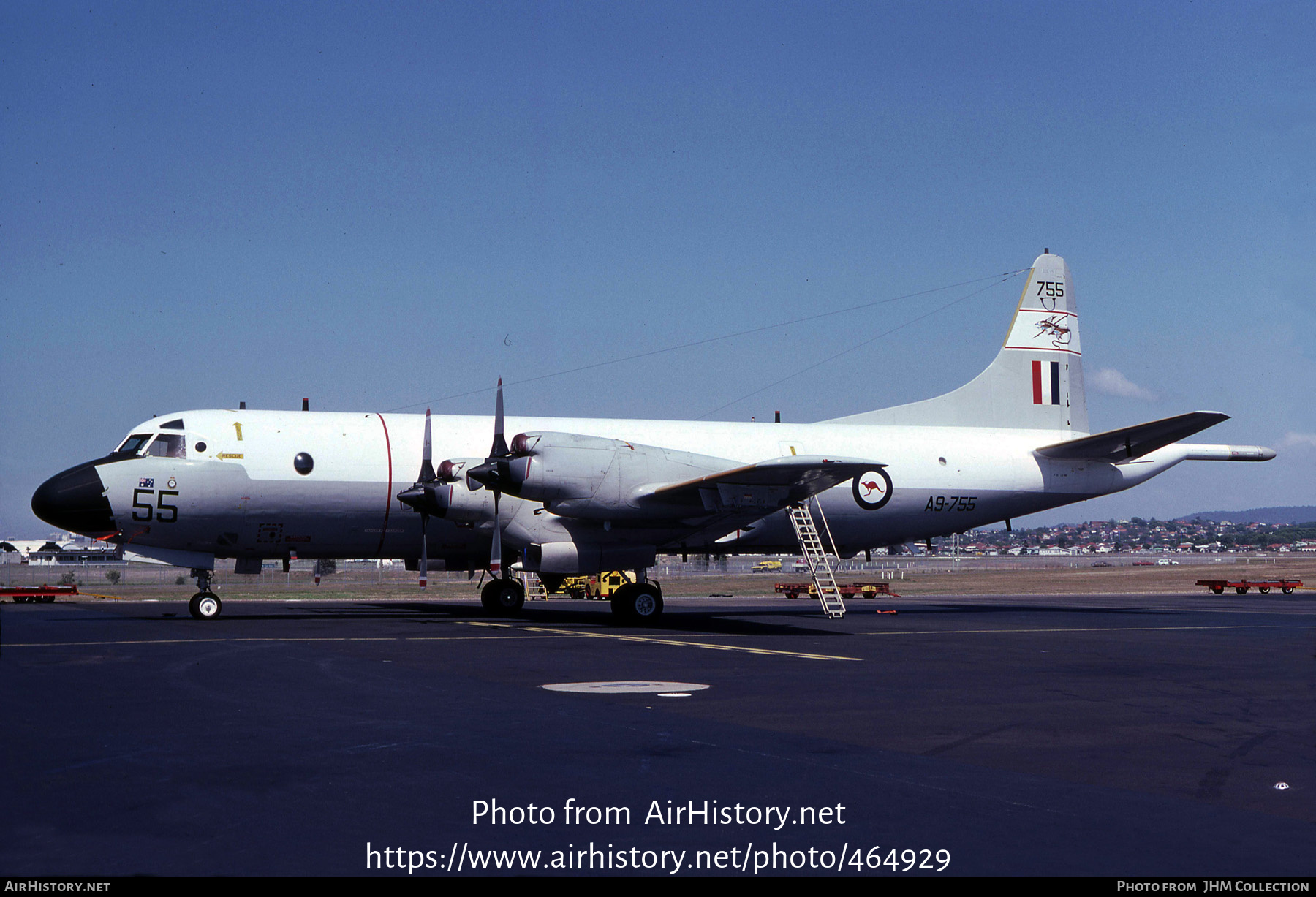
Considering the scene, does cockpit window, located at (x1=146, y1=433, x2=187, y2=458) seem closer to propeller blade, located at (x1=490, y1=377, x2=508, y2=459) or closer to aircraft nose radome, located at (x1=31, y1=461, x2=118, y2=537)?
aircraft nose radome, located at (x1=31, y1=461, x2=118, y2=537)

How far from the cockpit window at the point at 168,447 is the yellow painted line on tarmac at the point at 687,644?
922 centimetres

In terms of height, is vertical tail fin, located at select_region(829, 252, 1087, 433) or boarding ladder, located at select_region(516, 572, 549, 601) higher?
vertical tail fin, located at select_region(829, 252, 1087, 433)

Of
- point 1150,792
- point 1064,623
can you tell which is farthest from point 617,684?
point 1064,623

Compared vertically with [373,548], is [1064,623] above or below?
below

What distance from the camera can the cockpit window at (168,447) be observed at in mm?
24594

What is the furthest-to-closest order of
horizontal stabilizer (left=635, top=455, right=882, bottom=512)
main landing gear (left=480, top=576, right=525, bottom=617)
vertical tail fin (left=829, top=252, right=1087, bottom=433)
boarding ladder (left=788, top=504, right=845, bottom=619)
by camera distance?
1. vertical tail fin (left=829, top=252, right=1087, bottom=433)
2. main landing gear (left=480, top=576, right=525, bottom=617)
3. boarding ladder (left=788, top=504, right=845, bottom=619)
4. horizontal stabilizer (left=635, top=455, right=882, bottom=512)

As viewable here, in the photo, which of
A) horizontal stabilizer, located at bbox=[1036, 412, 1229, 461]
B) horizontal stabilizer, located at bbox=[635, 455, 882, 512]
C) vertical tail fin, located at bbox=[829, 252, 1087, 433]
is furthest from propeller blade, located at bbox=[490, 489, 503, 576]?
horizontal stabilizer, located at bbox=[1036, 412, 1229, 461]

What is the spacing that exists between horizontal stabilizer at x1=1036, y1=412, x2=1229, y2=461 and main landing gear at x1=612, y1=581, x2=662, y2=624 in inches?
528

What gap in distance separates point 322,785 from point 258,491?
752 inches

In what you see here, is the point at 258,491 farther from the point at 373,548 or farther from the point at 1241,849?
the point at 1241,849

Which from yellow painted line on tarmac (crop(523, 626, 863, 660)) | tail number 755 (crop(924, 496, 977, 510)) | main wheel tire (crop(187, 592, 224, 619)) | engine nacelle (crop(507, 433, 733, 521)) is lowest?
yellow painted line on tarmac (crop(523, 626, 863, 660))

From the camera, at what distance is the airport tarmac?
5805 millimetres

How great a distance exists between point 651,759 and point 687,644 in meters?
11.0

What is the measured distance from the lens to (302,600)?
37.0 meters
